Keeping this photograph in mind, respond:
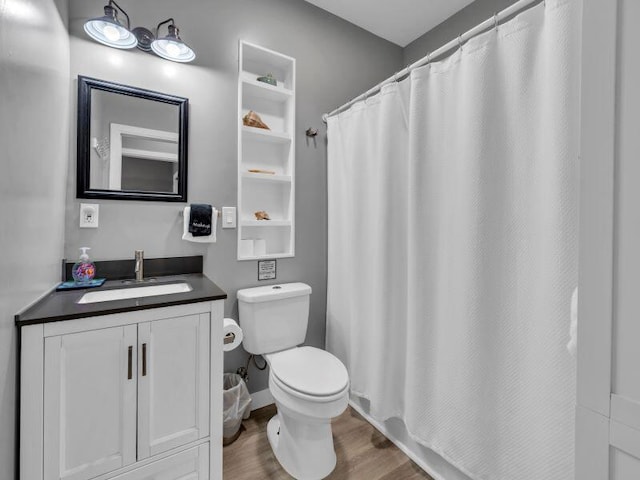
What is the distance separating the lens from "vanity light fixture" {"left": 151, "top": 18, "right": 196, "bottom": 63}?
1516 millimetres

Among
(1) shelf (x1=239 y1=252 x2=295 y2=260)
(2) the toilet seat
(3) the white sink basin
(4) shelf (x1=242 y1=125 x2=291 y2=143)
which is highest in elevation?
(4) shelf (x1=242 y1=125 x2=291 y2=143)

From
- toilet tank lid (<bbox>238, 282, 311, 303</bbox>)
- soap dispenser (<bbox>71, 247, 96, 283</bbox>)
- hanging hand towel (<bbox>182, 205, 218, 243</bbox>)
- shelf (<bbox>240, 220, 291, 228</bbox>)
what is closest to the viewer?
soap dispenser (<bbox>71, 247, 96, 283</bbox>)

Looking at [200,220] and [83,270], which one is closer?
[83,270]

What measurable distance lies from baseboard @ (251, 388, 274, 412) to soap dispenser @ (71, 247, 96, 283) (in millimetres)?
1202

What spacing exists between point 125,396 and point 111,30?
164cm

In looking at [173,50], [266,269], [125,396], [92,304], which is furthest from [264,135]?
[125,396]

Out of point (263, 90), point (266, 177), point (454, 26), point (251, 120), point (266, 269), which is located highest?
point (454, 26)

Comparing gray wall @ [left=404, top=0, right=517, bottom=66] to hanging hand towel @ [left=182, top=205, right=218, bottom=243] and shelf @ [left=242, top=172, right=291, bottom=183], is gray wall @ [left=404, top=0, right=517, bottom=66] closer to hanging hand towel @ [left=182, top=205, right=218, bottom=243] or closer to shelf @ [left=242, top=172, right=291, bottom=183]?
shelf @ [left=242, top=172, right=291, bottom=183]

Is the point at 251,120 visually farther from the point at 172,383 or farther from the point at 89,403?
the point at 89,403

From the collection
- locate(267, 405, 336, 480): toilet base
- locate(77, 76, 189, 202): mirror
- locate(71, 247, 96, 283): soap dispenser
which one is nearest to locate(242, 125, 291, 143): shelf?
locate(77, 76, 189, 202): mirror

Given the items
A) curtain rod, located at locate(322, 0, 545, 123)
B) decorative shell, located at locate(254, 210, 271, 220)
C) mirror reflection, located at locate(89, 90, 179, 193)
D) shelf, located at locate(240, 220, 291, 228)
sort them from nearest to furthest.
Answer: curtain rod, located at locate(322, 0, 545, 123) < mirror reflection, located at locate(89, 90, 179, 193) < shelf, located at locate(240, 220, 291, 228) < decorative shell, located at locate(254, 210, 271, 220)

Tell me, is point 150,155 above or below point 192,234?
above

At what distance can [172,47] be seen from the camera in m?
1.59

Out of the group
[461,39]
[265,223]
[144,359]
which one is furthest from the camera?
[265,223]
